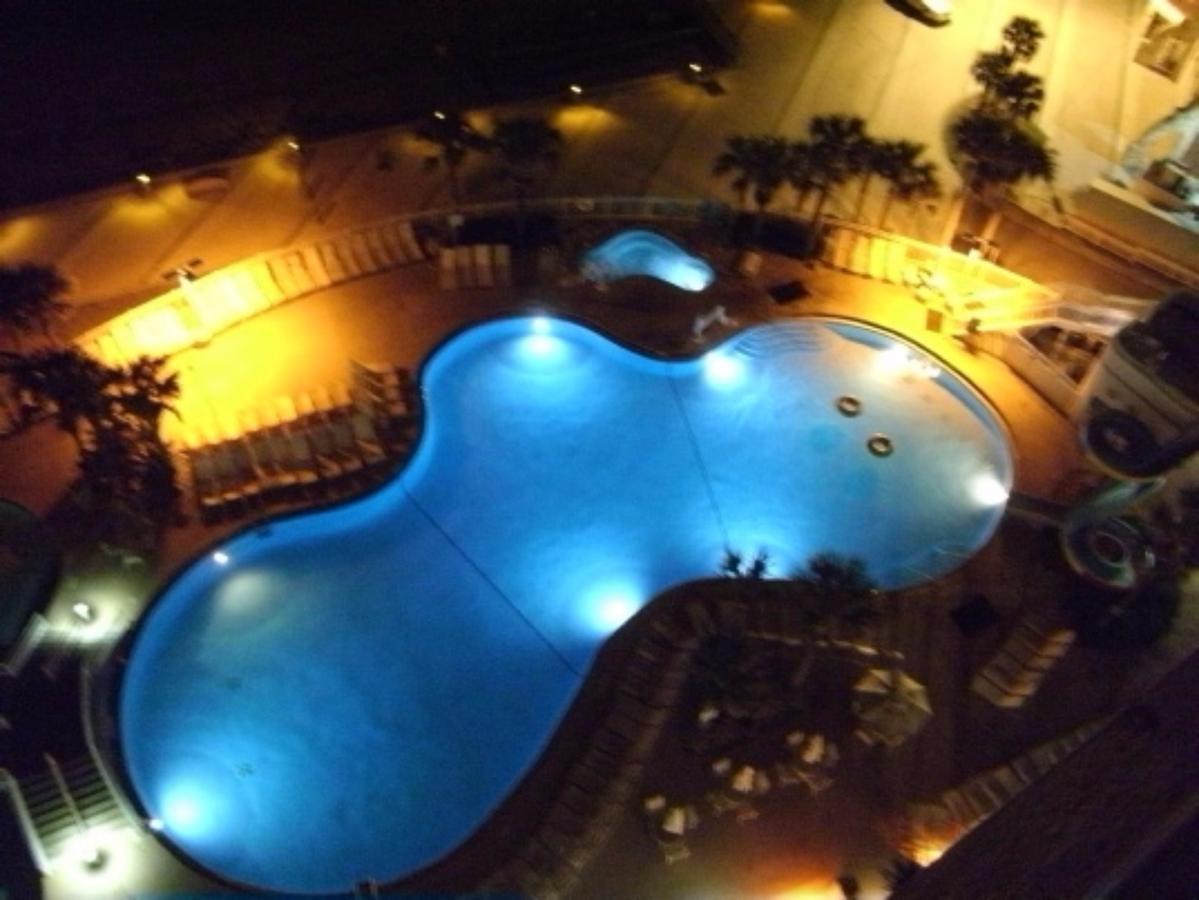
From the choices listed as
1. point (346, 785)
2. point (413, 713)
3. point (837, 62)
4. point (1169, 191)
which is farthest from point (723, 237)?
point (346, 785)

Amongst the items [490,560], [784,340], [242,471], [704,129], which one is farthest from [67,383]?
[704,129]

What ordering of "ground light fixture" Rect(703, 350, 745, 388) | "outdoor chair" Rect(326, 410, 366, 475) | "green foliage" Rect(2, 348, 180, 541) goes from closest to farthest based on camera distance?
1. "green foliage" Rect(2, 348, 180, 541)
2. "outdoor chair" Rect(326, 410, 366, 475)
3. "ground light fixture" Rect(703, 350, 745, 388)

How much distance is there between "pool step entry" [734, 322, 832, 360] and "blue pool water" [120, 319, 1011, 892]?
0.23 ft

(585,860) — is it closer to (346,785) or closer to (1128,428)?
(346,785)

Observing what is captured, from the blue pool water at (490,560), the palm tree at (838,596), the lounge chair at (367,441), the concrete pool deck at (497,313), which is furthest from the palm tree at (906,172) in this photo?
the lounge chair at (367,441)

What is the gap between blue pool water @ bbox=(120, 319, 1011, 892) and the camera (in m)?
20.5

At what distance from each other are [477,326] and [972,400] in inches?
577

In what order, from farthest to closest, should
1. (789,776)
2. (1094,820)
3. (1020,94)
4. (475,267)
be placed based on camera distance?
(1020,94)
(475,267)
(789,776)
(1094,820)

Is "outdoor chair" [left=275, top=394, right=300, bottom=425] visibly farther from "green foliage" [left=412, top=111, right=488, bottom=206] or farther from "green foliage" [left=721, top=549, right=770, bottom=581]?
"green foliage" [left=721, top=549, right=770, bottom=581]

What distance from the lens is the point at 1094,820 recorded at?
27.0 ft

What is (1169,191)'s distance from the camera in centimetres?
2997

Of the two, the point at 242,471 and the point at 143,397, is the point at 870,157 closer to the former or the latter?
the point at 242,471

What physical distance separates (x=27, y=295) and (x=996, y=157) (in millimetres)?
27837

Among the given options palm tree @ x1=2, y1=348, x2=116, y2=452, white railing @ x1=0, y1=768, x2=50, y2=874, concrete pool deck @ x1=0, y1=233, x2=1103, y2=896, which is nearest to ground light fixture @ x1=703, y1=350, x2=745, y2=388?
concrete pool deck @ x1=0, y1=233, x2=1103, y2=896
